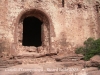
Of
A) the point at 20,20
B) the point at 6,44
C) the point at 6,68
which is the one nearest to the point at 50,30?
the point at 20,20

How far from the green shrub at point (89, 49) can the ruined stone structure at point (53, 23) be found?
366mm

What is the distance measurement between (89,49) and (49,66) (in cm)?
313

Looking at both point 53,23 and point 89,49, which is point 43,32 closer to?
Result: point 53,23

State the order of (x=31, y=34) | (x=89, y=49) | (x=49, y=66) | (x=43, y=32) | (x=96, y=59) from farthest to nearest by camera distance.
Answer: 1. (x=31, y=34)
2. (x=43, y=32)
3. (x=89, y=49)
4. (x=96, y=59)
5. (x=49, y=66)

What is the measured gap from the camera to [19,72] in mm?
8609

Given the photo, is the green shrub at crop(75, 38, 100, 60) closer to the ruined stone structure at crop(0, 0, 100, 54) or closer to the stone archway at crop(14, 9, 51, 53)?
the ruined stone structure at crop(0, 0, 100, 54)

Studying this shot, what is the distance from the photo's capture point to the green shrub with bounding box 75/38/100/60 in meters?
11.2

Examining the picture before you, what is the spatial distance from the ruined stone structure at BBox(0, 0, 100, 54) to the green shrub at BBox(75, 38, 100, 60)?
37 centimetres

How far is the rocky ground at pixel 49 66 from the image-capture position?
865 centimetres

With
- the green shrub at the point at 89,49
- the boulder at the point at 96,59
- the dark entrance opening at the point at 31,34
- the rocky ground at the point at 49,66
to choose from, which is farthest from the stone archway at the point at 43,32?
the dark entrance opening at the point at 31,34

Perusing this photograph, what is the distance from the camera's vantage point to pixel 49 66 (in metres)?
9.82

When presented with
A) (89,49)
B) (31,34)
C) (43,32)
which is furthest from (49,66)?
(31,34)

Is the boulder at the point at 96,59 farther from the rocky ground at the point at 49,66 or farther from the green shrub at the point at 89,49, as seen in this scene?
the green shrub at the point at 89,49

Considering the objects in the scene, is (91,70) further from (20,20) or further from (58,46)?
(20,20)
